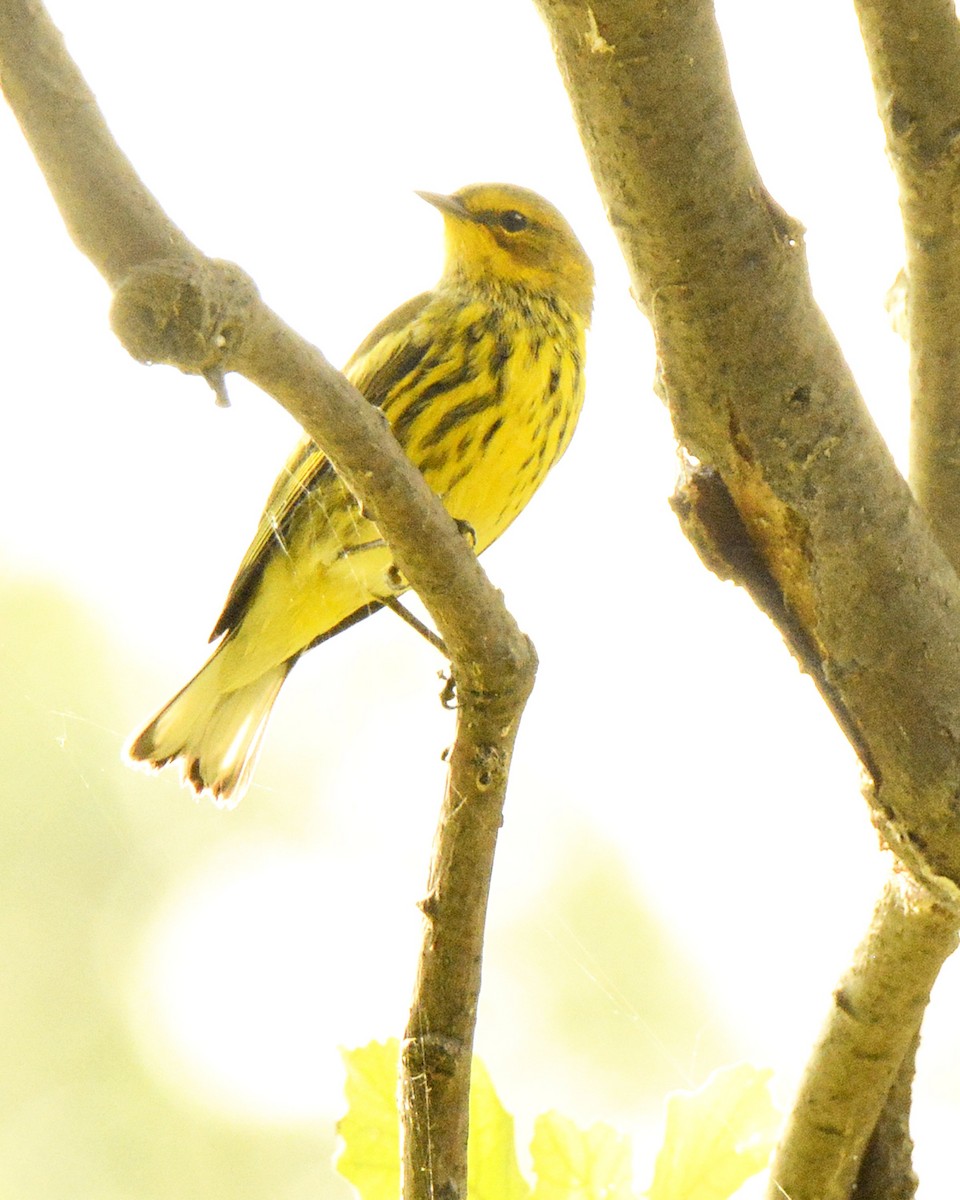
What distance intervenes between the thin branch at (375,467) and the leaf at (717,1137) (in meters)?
0.24

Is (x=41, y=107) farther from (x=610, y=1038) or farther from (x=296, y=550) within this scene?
(x=610, y=1038)

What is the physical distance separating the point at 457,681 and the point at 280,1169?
412cm

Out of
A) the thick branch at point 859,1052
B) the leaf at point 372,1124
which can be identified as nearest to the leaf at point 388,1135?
the leaf at point 372,1124

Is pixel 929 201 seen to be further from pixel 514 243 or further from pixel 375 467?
pixel 514 243

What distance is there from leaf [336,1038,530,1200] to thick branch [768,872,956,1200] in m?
0.41

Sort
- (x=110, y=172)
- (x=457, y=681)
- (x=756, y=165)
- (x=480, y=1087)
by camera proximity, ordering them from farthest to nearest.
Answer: (x=457, y=681) < (x=480, y=1087) < (x=756, y=165) < (x=110, y=172)

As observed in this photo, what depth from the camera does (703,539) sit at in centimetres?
175

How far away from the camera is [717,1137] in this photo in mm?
1658

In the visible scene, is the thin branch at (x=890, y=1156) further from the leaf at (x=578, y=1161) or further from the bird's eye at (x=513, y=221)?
the bird's eye at (x=513, y=221)

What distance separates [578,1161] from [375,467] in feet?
2.64

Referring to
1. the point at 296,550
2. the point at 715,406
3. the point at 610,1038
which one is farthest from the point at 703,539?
the point at 610,1038

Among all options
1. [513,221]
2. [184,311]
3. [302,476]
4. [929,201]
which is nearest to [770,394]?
[929,201]

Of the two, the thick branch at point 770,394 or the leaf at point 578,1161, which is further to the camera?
the leaf at point 578,1161

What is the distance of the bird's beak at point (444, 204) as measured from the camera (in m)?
3.52
